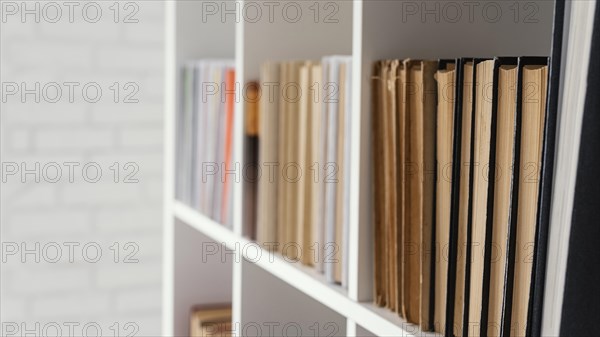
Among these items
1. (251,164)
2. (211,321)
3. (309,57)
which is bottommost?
(211,321)

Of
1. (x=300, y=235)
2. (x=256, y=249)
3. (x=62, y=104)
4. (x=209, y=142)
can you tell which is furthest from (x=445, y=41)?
(x=62, y=104)

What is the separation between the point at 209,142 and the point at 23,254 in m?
0.83

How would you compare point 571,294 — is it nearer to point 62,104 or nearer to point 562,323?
point 562,323

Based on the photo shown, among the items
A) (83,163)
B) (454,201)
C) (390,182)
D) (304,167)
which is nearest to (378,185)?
(390,182)

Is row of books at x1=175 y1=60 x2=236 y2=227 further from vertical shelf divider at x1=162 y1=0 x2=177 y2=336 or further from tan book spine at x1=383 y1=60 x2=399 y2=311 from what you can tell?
tan book spine at x1=383 y1=60 x2=399 y2=311

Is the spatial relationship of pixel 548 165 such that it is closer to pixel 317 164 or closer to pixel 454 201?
pixel 454 201

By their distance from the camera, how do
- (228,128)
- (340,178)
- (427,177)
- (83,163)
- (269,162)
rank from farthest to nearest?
(83,163) < (228,128) < (269,162) < (340,178) < (427,177)

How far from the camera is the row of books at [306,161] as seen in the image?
1.07 metres

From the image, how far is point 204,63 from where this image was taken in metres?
1.62

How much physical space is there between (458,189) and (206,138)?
88cm

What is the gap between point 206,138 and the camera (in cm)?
162

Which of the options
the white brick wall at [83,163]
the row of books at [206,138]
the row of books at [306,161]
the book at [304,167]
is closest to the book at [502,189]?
the row of books at [306,161]

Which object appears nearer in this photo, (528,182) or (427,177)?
(528,182)

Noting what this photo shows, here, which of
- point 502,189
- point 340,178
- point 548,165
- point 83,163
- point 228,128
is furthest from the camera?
point 83,163
